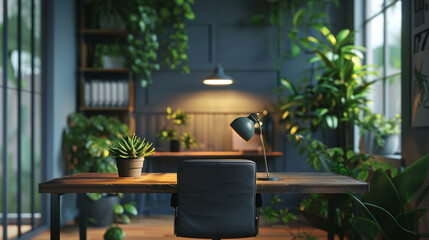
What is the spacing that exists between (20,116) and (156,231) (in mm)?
1697

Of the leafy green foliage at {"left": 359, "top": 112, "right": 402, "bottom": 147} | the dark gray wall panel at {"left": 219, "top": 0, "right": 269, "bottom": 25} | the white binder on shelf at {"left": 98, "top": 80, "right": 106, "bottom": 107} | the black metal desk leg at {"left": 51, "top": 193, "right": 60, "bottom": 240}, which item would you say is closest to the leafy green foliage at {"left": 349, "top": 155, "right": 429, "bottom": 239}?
the leafy green foliage at {"left": 359, "top": 112, "right": 402, "bottom": 147}

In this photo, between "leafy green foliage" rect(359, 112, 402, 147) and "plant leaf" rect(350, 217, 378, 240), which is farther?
"leafy green foliage" rect(359, 112, 402, 147)

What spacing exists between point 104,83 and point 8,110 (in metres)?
1.41

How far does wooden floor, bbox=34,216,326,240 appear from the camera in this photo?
396cm

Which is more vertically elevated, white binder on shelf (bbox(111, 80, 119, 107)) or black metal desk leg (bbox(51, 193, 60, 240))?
white binder on shelf (bbox(111, 80, 119, 107))

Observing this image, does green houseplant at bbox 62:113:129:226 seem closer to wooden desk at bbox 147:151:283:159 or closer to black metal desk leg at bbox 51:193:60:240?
wooden desk at bbox 147:151:283:159

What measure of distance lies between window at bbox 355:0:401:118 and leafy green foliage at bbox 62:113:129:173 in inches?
109

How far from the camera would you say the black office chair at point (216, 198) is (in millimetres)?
2252

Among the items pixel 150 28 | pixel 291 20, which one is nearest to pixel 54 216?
pixel 150 28

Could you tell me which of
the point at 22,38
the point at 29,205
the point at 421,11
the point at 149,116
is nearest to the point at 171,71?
the point at 149,116

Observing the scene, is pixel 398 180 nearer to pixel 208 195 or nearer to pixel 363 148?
pixel 208 195

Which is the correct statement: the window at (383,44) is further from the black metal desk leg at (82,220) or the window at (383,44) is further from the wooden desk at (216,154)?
the black metal desk leg at (82,220)

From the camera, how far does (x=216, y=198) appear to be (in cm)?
230

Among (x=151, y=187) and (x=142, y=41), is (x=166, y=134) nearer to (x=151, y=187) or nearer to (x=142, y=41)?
(x=142, y=41)
